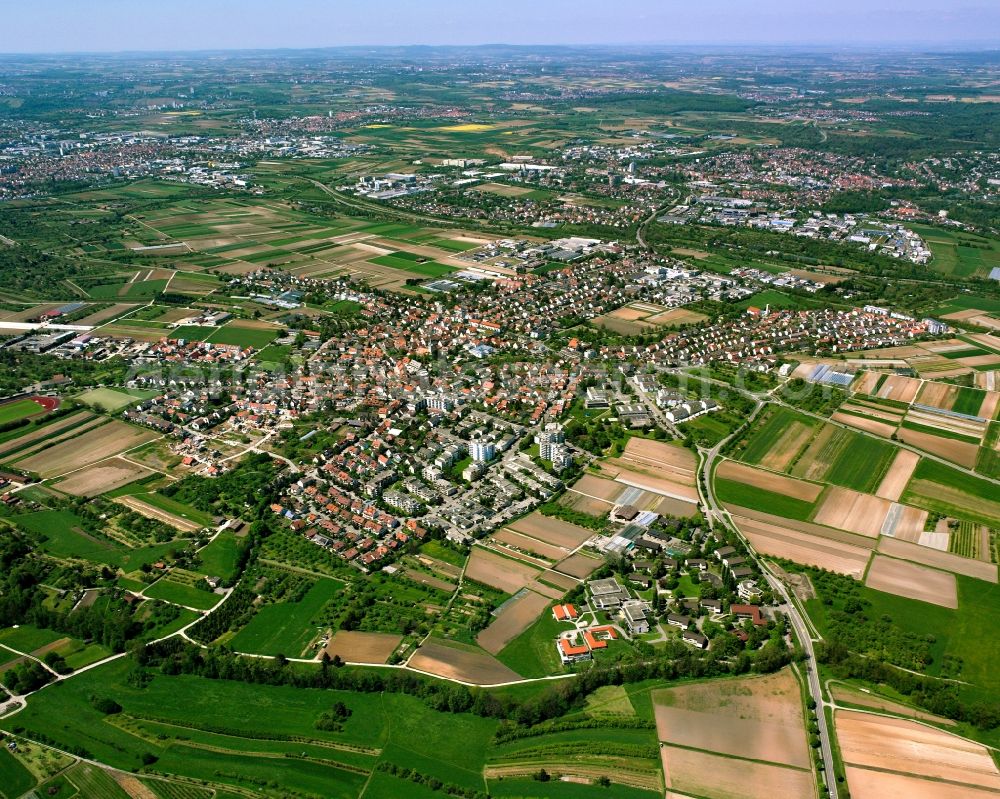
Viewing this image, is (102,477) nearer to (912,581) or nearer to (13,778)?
(13,778)

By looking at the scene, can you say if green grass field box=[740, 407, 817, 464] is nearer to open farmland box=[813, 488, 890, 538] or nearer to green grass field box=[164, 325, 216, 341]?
open farmland box=[813, 488, 890, 538]

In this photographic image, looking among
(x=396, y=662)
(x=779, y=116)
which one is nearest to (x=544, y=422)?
(x=396, y=662)

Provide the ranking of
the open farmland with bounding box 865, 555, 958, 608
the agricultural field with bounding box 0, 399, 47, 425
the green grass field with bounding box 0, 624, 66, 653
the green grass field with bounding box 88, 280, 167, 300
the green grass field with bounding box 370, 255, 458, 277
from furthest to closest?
the green grass field with bounding box 370, 255, 458, 277, the green grass field with bounding box 88, 280, 167, 300, the agricultural field with bounding box 0, 399, 47, 425, the open farmland with bounding box 865, 555, 958, 608, the green grass field with bounding box 0, 624, 66, 653

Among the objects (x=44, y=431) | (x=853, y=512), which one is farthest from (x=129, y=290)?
(x=853, y=512)

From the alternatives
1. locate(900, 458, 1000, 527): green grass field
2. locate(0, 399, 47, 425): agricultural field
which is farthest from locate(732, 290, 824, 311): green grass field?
locate(0, 399, 47, 425): agricultural field

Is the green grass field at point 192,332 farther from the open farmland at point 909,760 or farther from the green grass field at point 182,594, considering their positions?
the open farmland at point 909,760

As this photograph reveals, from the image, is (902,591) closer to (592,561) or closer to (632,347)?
(592,561)
